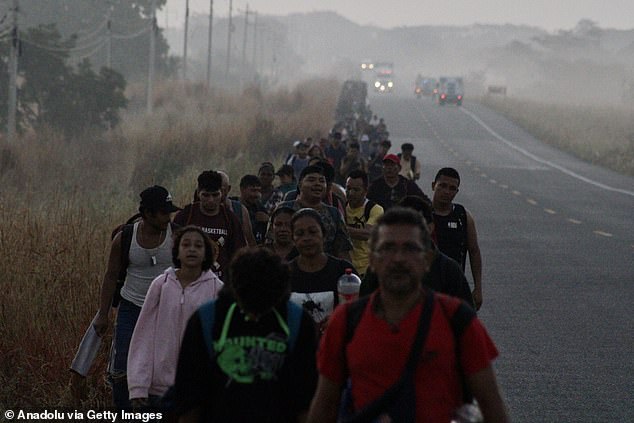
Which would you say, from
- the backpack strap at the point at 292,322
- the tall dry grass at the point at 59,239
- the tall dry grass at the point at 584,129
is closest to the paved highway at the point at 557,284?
the tall dry grass at the point at 59,239

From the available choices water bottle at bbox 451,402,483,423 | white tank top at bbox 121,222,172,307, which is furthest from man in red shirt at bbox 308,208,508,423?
white tank top at bbox 121,222,172,307

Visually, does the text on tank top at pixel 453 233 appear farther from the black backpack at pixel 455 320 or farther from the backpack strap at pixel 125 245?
the black backpack at pixel 455 320

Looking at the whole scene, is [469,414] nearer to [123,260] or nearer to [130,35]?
[123,260]

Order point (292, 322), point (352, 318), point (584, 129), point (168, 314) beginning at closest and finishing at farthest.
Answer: point (352, 318)
point (292, 322)
point (168, 314)
point (584, 129)

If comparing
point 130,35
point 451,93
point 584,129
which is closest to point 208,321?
point 584,129

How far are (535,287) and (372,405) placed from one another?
1213cm

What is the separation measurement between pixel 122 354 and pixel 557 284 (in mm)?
9857

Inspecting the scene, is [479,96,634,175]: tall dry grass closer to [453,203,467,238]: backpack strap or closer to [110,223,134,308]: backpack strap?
[453,203,467,238]: backpack strap

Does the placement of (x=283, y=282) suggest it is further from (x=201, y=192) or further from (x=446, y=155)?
(x=446, y=155)

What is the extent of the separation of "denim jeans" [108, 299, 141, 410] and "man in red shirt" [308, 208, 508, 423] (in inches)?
131

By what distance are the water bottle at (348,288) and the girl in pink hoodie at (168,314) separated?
2.40 feet

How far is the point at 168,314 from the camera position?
664 centimetres

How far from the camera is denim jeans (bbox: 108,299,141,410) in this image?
7.49m

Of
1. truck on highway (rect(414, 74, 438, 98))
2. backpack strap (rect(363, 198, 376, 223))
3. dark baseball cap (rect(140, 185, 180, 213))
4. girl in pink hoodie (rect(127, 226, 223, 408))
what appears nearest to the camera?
girl in pink hoodie (rect(127, 226, 223, 408))
